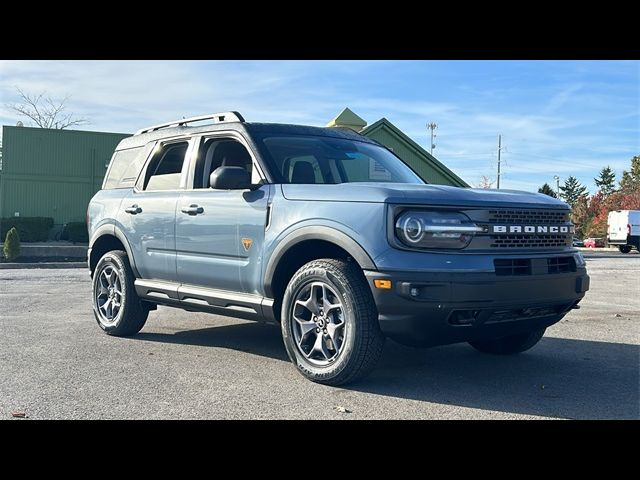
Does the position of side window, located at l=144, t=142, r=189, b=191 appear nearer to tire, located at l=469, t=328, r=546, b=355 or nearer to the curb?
tire, located at l=469, t=328, r=546, b=355

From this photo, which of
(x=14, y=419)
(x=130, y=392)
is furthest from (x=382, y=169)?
(x=14, y=419)

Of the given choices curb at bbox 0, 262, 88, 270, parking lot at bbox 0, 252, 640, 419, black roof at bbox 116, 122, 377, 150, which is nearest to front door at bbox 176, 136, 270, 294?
black roof at bbox 116, 122, 377, 150

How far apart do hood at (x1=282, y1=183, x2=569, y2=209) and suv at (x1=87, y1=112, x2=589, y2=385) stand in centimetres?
1

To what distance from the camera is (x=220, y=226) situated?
544cm

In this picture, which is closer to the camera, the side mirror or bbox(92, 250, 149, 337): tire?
the side mirror

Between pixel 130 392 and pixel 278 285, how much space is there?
1351 millimetres

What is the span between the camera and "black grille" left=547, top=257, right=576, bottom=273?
4691 millimetres

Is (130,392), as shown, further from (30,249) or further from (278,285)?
(30,249)

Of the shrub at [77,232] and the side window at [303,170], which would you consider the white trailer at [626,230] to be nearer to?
the shrub at [77,232]

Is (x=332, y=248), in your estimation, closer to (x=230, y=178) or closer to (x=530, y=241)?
(x=230, y=178)

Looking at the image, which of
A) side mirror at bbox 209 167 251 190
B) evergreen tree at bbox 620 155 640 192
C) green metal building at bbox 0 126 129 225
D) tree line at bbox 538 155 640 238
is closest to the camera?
side mirror at bbox 209 167 251 190

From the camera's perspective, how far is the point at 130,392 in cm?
438

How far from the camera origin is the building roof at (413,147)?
28.0 meters

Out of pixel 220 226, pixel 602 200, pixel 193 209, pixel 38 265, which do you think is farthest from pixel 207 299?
pixel 602 200
